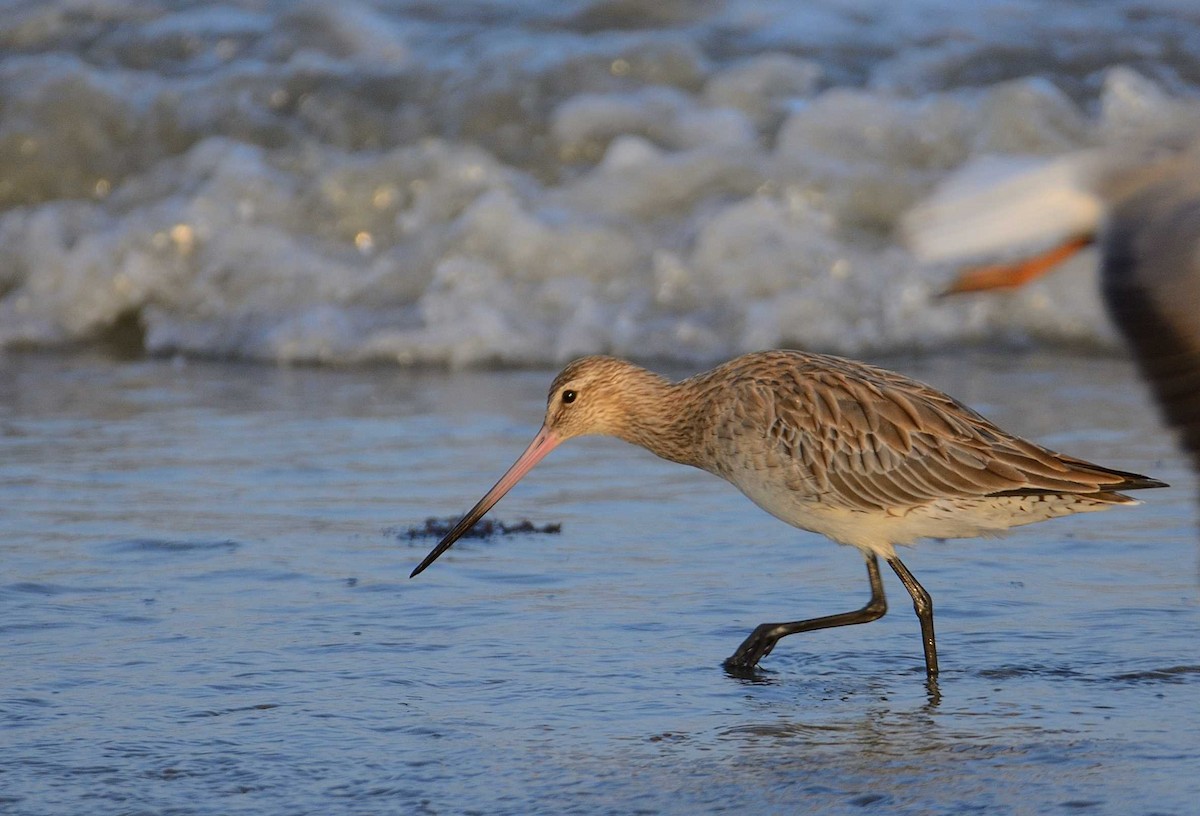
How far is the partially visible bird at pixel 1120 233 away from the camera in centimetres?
379

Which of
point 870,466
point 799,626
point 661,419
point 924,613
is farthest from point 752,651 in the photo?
point 661,419

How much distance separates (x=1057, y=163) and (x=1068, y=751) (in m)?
1.40

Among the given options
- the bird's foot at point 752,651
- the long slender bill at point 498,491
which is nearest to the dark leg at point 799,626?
the bird's foot at point 752,651

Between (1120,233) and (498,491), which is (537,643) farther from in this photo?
(1120,233)

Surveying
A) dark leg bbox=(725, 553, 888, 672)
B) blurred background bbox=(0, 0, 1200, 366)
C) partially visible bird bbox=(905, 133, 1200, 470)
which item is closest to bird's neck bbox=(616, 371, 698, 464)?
dark leg bbox=(725, 553, 888, 672)

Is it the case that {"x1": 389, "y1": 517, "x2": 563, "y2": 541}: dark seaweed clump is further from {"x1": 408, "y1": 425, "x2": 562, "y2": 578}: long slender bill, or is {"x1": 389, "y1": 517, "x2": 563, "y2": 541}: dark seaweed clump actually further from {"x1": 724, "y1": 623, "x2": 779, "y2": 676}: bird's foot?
{"x1": 724, "y1": 623, "x2": 779, "y2": 676}: bird's foot

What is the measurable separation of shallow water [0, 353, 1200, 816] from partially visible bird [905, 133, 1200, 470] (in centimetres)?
93

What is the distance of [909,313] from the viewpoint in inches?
386

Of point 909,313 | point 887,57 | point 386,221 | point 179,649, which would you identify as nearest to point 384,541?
point 179,649

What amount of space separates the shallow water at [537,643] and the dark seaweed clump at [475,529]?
0.06 m

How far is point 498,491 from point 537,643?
3.22 ft

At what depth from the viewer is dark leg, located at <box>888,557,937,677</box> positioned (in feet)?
16.4

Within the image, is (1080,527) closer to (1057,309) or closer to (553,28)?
(1057,309)

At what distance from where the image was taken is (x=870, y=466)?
5.40 metres
